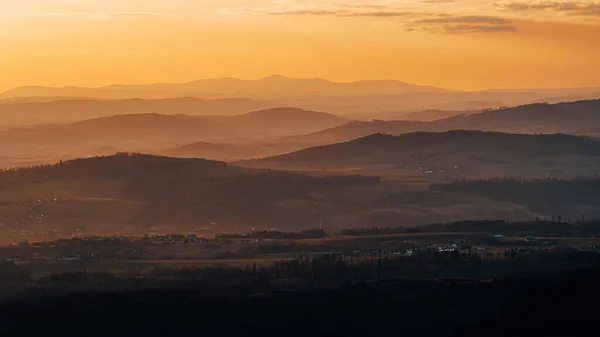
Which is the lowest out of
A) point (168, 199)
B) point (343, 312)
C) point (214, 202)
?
point (343, 312)

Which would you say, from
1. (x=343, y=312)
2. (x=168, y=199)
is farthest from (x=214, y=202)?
(x=343, y=312)

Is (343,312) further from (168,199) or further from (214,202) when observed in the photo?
(168,199)

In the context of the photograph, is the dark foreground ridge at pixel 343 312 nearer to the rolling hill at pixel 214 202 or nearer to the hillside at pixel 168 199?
the rolling hill at pixel 214 202

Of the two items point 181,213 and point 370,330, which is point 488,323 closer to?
point 370,330

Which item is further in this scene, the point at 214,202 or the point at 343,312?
the point at 214,202

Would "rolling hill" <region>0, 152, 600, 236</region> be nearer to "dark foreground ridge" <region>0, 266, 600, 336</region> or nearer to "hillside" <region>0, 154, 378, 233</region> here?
"hillside" <region>0, 154, 378, 233</region>

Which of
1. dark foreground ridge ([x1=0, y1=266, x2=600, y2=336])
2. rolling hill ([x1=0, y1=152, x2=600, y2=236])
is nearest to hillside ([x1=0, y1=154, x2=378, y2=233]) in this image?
rolling hill ([x1=0, y1=152, x2=600, y2=236])

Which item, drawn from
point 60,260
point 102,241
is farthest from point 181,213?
point 60,260

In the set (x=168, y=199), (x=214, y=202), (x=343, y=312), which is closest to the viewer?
(x=343, y=312)
